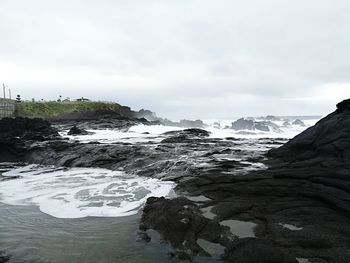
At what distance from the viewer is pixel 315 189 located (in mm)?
9008

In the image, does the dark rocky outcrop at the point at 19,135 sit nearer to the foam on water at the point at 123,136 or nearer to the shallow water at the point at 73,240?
the foam on water at the point at 123,136

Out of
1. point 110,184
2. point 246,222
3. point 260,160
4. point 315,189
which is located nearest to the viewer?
point 246,222

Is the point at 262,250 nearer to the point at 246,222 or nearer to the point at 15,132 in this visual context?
the point at 246,222

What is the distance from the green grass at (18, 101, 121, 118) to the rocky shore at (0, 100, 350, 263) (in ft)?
Result: 166

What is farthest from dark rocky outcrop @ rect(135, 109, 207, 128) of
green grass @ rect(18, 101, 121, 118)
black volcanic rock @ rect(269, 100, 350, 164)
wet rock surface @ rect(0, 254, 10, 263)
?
wet rock surface @ rect(0, 254, 10, 263)

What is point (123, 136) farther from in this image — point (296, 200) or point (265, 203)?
point (296, 200)

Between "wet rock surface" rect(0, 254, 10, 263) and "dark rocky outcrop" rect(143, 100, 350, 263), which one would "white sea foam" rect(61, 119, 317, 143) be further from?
"wet rock surface" rect(0, 254, 10, 263)

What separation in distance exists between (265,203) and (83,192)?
6325 mm

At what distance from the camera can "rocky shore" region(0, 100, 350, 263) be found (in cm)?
632

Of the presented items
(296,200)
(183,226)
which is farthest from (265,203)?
(183,226)

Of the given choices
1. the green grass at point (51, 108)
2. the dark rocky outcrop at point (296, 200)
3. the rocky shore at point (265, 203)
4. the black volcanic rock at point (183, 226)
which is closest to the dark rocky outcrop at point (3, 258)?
the rocky shore at point (265, 203)

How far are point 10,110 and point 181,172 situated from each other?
51060mm

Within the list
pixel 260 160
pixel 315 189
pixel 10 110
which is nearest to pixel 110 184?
pixel 260 160

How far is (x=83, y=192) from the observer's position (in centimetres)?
1208
